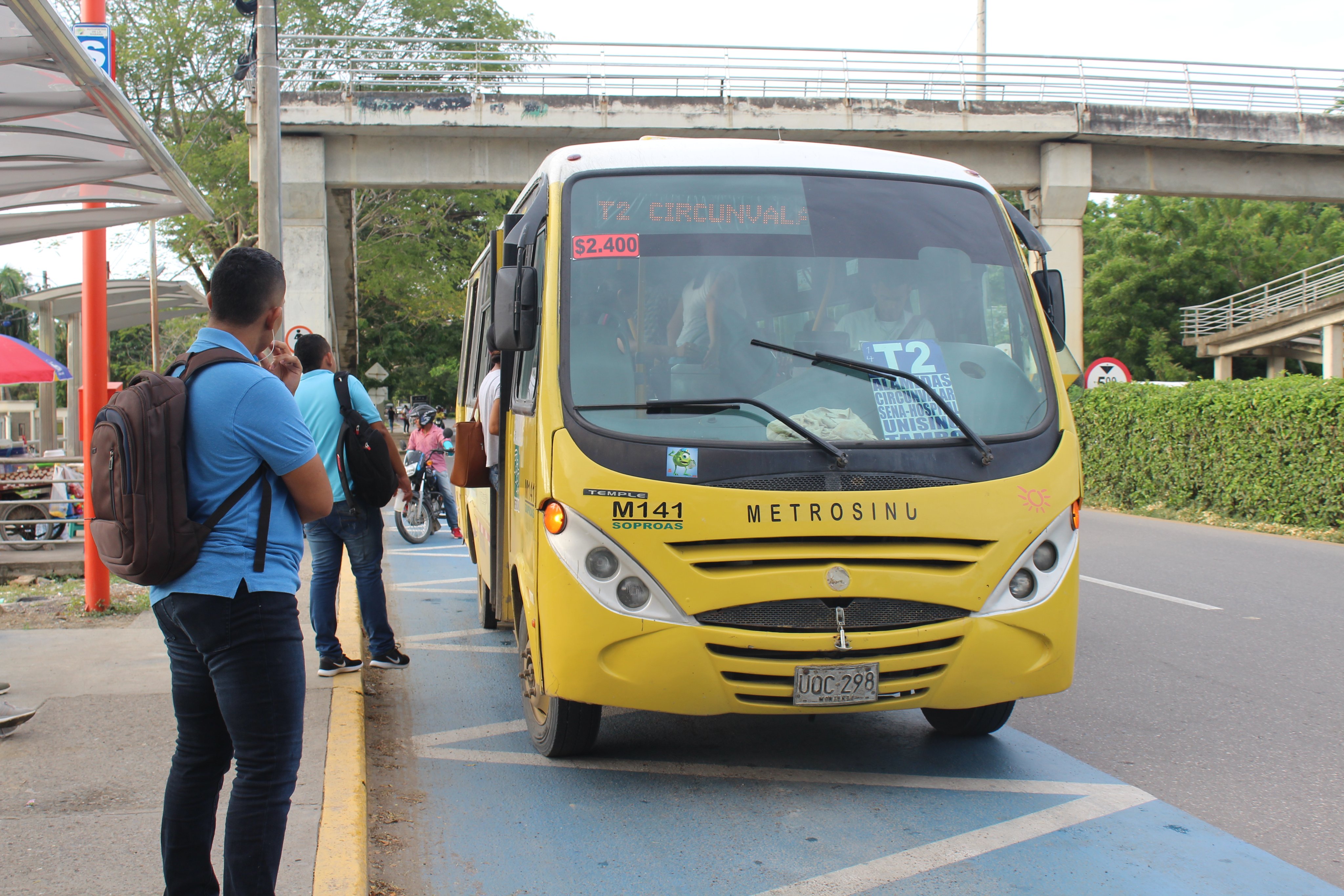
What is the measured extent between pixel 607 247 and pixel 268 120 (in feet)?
19.4

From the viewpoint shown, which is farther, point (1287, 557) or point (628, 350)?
point (1287, 557)

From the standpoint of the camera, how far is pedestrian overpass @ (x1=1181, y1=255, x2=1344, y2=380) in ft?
128

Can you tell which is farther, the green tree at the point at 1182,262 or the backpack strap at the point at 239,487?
the green tree at the point at 1182,262

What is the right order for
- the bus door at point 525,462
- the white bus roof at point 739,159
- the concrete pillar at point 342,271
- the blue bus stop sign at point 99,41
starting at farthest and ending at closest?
the concrete pillar at point 342,271 → the blue bus stop sign at point 99,41 → the white bus roof at point 739,159 → the bus door at point 525,462

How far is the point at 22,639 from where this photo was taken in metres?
6.89

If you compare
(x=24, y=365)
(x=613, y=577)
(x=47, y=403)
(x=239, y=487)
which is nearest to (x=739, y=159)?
(x=613, y=577)

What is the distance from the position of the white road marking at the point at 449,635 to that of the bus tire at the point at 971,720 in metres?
3.73

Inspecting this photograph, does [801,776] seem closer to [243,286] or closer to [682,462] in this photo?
[682,462]

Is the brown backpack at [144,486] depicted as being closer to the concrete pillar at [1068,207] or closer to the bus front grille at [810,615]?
the bus front grille at [810,615]

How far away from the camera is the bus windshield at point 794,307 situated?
176 inches

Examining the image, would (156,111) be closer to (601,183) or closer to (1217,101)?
(1217,101)

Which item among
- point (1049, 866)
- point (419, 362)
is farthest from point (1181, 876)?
point (419, 362)

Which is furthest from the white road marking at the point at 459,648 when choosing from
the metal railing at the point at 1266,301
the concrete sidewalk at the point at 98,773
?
the metal railing at the point at 1266,301

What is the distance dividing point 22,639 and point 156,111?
87.3 ft
